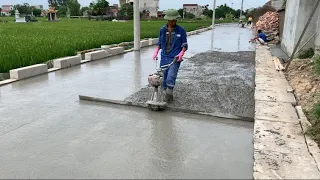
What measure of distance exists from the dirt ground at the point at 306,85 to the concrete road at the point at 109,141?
1.08 m

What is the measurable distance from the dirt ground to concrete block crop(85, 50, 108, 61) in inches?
235

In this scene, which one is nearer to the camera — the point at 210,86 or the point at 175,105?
the point at 175,105

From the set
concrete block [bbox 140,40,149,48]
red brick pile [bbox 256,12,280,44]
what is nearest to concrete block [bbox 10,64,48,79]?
concrete block [bbox 140,40,149,48]

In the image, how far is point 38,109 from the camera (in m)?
4.84

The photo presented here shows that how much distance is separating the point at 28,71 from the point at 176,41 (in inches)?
159

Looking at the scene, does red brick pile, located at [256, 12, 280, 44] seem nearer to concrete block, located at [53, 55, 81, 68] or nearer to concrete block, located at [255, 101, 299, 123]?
concrete block, located at [53, 55, 81, 68]

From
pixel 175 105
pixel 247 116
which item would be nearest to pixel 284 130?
pixel 247 116

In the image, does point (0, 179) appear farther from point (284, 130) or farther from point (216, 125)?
point (284, 130)

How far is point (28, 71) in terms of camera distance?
23.0ft

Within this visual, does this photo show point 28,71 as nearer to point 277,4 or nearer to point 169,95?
point 169,95

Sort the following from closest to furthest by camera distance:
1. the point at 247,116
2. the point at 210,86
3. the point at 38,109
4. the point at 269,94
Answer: the point at 247,116, the point at 38,109, the point at 269,94, the point at 210,86

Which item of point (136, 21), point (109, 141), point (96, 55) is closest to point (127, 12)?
point (136, 21)

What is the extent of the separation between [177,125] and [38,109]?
2335 millimetres

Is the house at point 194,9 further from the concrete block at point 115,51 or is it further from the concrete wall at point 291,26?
the concrete block at point 115,51
